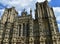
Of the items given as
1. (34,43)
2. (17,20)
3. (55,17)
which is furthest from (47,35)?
(17,20)

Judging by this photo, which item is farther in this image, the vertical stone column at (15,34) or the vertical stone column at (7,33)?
the vertical stone column at (7,33)

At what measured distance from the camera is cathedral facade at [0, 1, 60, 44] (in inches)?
1345

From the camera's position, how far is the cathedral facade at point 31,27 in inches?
1345

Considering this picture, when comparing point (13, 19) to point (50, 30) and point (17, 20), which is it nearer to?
point (17, 20)

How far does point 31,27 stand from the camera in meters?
36.3

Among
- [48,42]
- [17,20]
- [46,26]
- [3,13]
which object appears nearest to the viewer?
[48,42]

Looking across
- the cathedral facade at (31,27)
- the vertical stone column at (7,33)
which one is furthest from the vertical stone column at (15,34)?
the vertical stone column at (7,33)

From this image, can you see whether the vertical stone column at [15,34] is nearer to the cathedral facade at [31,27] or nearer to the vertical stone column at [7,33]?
the cathedral facade at [31,27]

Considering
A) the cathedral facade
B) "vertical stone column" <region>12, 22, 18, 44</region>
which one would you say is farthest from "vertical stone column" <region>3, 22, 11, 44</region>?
"vertical stone column" <region>12, 22, 18, 44</region>

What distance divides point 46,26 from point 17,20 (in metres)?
8.08

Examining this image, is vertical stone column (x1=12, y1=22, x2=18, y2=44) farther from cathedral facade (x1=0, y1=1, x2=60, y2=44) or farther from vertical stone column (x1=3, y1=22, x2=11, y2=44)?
vertical stone column (x1=3, y1=22, x2=11, y2=44)

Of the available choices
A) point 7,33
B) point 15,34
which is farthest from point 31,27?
point 7,33

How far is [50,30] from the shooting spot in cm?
3503

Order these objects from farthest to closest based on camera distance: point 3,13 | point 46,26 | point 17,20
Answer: point 3,13, point 17,20, point 46,26
